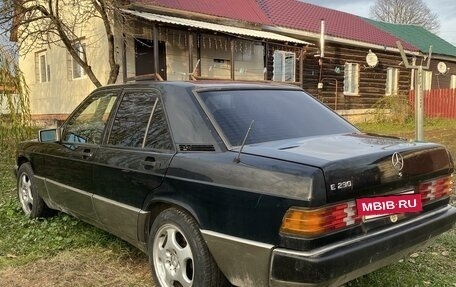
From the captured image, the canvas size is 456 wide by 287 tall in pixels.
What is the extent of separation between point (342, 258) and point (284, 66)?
51.7ft

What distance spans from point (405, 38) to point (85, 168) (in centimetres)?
2574

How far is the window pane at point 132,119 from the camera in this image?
3.50 metres

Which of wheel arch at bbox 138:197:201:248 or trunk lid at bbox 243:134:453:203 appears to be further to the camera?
wheel arch at bbox 138:197:201:248

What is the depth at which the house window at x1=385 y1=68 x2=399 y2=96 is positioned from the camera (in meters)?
22.7

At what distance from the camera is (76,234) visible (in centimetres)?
455

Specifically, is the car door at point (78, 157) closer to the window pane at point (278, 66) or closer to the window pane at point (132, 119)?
the window pane at point (132, 119)

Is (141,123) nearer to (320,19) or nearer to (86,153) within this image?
(86,153)

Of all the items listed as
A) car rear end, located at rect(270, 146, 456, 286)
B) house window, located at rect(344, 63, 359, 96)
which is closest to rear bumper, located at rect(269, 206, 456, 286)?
car rear end, located at rect(270, 146, 456, 286)

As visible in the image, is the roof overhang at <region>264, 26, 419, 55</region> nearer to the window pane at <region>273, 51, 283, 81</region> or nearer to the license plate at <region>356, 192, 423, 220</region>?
the window pane at <region>273, 51, 283, 81</region>

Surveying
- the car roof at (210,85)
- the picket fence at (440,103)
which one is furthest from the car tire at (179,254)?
the picket fence at (440,103)

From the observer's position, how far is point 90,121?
14.1 ft

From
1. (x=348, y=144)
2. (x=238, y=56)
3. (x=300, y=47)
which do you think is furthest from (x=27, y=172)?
(x=300, y=47)

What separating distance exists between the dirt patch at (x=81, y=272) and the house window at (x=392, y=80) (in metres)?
21.0

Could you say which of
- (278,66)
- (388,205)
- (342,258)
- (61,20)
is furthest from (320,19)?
(342,258)
